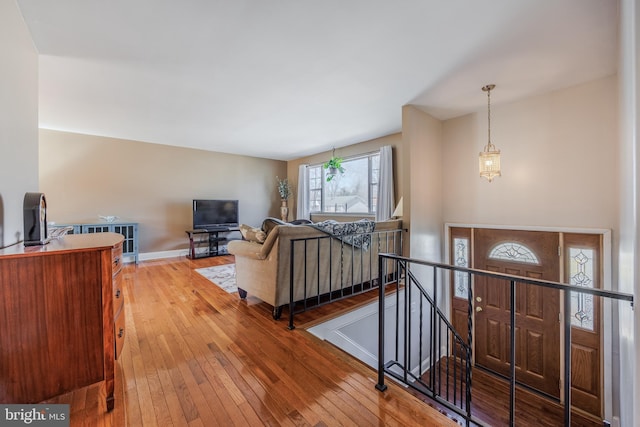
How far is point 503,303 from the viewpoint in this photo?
3.37 m

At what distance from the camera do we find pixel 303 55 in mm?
2299

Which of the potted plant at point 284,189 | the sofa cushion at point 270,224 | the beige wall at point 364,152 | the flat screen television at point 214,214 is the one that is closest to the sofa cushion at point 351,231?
the sofa cushion at point 270,224

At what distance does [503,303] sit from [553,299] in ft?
1.70

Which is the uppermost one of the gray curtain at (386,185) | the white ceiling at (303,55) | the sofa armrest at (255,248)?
the white ceiling at (303,55)

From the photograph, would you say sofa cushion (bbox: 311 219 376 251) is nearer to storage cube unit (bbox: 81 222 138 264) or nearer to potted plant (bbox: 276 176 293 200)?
storage cube unit (bbox: 81 222 138 264)

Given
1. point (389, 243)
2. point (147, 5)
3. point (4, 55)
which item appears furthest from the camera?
point (389, 243)

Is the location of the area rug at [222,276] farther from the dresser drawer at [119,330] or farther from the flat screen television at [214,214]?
the dresser drawer at [119,330]

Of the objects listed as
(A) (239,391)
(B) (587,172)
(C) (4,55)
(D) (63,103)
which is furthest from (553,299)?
(D) (63,103)

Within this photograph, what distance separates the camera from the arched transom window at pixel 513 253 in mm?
3213

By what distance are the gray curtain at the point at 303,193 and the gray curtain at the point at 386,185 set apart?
7.49 ft

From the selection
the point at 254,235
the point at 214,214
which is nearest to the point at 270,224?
the point at 254,235

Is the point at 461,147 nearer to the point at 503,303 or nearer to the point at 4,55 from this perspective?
the point at 503,303

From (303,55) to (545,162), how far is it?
313cm

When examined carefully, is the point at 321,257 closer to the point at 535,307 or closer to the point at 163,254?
the point at 535,307
